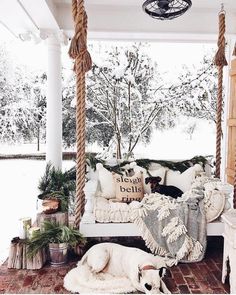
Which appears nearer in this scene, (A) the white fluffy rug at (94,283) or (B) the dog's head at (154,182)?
(A) the white fluffy rug at (94,283)

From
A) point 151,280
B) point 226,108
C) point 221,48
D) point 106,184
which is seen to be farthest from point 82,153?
point 226,108

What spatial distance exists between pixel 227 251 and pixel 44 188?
8.29 feet

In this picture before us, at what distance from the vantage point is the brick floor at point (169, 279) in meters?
2.58

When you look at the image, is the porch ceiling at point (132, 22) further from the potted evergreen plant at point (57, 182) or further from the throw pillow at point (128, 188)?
the throw pillow at point (128, 188)

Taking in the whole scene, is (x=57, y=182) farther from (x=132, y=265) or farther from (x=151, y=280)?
(x=151, y=280)

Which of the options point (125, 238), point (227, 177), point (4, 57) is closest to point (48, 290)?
point (125, 238)

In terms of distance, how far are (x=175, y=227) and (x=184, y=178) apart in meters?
0.90

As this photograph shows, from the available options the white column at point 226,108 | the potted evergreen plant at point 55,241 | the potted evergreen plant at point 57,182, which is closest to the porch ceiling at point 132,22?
the white column at point 226,108

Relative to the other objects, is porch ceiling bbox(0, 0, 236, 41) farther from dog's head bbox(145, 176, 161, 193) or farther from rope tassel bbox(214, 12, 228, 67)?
dog's head bbox(145, 176, 161, 193)

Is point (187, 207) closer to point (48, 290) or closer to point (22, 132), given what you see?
point (48, 290)

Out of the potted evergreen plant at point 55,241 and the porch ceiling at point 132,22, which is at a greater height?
the porch ceiling at point 132,22

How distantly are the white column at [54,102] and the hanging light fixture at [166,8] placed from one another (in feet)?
7.22

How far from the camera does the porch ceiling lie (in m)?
4.29

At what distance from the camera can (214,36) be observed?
4.61 m
